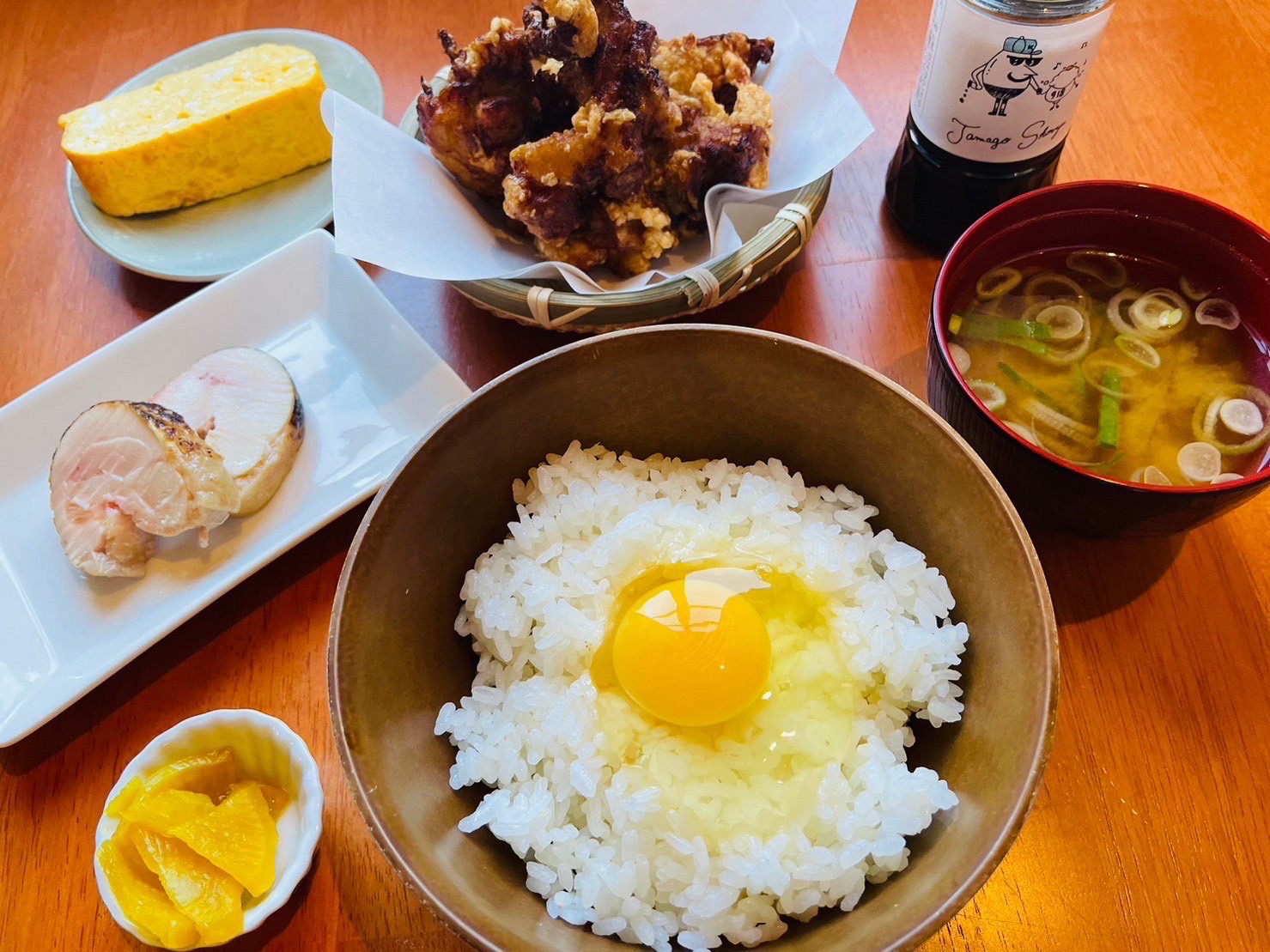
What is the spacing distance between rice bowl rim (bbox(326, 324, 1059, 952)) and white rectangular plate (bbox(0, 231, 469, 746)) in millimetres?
537

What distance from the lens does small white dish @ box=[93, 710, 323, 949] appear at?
127 cm

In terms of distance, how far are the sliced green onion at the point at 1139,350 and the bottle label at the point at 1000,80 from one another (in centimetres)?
A: 40

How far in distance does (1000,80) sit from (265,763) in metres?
1.70

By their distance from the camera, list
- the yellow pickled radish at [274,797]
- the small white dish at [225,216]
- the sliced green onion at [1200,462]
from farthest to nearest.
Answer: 1. the small white dish at [225,216]
2. the sliced green onion at [1200,462]
3. the yellow pickled radish at [274,797]

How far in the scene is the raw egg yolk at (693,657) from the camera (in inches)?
49.9

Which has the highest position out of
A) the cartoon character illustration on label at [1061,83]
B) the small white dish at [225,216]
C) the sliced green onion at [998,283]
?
the cartoon character illustration on label at [1061,83]

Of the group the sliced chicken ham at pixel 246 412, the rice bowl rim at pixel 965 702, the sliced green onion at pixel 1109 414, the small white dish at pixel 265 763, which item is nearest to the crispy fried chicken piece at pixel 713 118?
the rice bowl rim at pixel 965 702

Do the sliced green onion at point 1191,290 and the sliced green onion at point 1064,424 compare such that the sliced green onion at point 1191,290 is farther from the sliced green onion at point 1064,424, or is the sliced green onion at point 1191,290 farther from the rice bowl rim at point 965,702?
the rice bowl rim at point 965,702

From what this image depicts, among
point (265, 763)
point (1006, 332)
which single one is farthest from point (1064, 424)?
point (265, 763)

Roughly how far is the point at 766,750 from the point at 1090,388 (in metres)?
0.91

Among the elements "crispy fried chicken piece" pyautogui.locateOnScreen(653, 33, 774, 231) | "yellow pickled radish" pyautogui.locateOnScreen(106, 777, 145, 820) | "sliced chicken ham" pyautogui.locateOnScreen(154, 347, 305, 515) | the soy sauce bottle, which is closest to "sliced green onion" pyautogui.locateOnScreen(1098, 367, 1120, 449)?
the soy sauce bottle

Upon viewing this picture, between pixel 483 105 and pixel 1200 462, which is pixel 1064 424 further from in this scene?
pixel 483 105

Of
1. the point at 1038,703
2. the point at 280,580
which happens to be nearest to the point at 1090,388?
the point at 1038,703

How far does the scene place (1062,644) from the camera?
1.47 meters
